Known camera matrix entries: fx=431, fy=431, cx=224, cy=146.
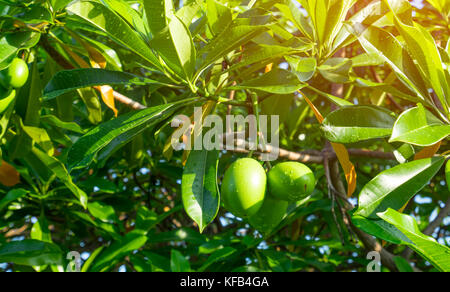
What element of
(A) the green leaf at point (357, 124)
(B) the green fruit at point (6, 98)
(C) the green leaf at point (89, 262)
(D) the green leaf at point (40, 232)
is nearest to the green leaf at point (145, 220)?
(C) the green leaf at point (89, 262)

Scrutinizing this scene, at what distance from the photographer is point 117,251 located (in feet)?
5.14

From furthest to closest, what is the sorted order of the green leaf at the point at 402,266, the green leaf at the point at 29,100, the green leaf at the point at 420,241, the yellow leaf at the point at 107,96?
1. the green leaf at the point at 402,266
2. the green leaf at the point at 29,100
3. the yellow leaf at the point at 107,96
4. the green leaf at the point at 420,241

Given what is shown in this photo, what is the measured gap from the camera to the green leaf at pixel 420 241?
732mm

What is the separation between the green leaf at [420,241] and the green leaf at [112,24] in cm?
57

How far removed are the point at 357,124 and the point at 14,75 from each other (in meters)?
0.88

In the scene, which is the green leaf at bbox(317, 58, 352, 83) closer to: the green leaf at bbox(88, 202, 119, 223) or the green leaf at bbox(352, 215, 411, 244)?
the green leaf at bbox(352, 215, 411, 244)

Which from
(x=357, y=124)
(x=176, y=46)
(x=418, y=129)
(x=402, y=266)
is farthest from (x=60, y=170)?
(x=402, y=266)

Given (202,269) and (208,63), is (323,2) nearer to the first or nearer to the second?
(208,63)

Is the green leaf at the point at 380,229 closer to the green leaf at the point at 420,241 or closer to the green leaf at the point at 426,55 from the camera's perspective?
the green leaf at the point at 420,241
